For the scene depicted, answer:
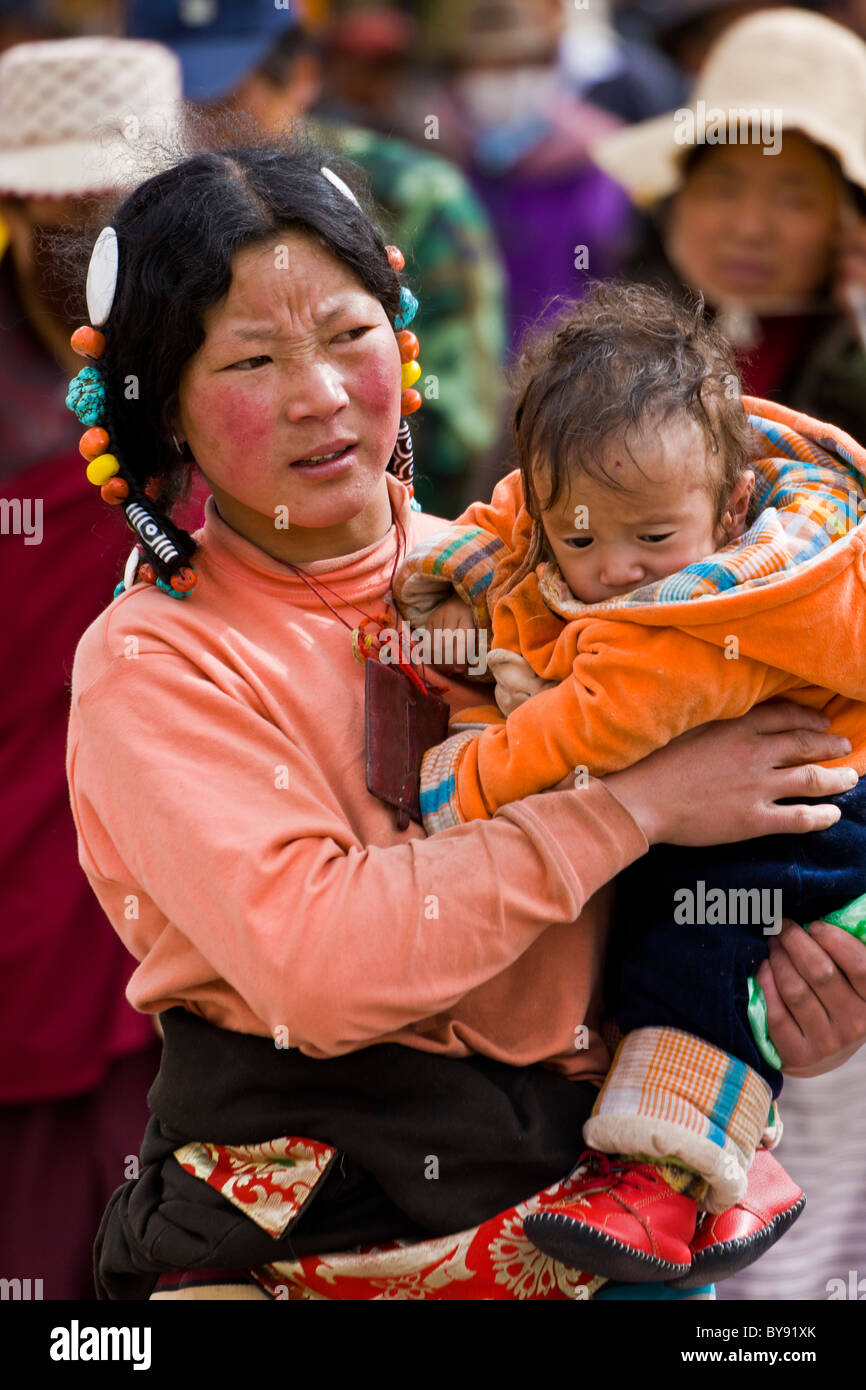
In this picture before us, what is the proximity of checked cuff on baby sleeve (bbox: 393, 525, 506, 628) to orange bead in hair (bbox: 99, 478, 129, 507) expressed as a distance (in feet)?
1.13

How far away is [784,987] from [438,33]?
5009mm

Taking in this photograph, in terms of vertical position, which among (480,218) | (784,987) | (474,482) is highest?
(480,218)

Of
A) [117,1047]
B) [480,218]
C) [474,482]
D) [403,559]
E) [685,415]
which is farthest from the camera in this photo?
[480,218]

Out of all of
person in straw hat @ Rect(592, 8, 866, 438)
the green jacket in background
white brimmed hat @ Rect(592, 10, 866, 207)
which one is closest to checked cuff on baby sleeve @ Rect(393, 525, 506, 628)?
person in straw hat @ Rect(592, 8, 866, 438)

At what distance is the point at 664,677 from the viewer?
1.86 m

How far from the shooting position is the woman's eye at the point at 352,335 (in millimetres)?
1995

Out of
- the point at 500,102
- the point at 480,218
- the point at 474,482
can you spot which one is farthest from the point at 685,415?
the point at 500,102

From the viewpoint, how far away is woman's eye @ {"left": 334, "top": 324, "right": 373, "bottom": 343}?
6.55 feet

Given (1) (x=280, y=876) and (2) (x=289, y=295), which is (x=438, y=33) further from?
(1) (x=280, y=876)

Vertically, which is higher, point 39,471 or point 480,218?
point 480,218

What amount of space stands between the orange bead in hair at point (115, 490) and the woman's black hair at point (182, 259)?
11 mm

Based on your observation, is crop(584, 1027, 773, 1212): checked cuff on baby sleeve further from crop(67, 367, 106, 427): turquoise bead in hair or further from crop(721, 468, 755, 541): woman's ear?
crop(67, 367, 106, 427): turquoise bead in hair

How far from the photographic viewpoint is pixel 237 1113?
1.93m

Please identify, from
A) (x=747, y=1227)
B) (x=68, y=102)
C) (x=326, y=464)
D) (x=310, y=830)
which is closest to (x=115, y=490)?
(x=326, y=464)
